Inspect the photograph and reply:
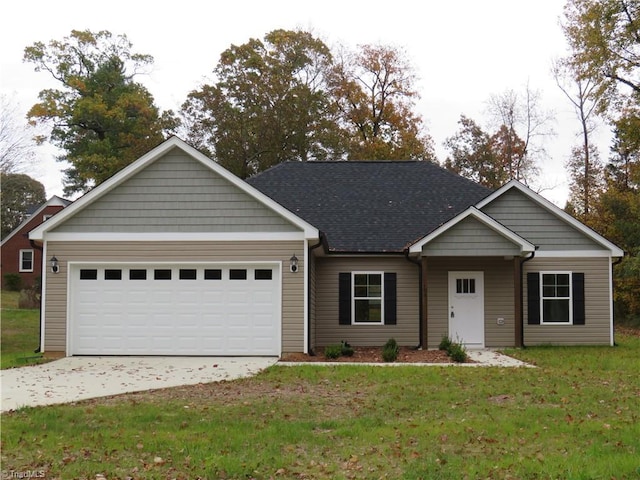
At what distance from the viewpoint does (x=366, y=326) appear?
62.8 feet

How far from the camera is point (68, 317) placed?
1675 centimetres

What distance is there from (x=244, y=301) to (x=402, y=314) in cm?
461

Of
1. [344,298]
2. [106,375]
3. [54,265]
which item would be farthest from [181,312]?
[344,298]

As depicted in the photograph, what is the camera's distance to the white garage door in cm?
1677

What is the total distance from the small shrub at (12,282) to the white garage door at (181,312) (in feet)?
92.3

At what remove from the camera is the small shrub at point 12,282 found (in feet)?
138

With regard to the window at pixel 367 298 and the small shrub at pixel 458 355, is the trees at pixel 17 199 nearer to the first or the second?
the window at pixel 367 298

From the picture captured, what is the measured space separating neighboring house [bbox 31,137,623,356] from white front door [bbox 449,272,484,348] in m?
0.03

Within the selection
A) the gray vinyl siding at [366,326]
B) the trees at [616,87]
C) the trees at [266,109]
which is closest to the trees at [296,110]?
the trees at [266,109]

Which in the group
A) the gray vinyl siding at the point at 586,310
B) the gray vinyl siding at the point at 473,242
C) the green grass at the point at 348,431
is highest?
the gray vinyl siding at the point at 473,242

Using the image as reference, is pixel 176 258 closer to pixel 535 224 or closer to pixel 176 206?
pixel 176 206

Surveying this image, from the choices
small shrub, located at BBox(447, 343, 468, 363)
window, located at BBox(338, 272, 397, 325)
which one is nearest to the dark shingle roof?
window, located at BBox(338, 272, 397, 325)

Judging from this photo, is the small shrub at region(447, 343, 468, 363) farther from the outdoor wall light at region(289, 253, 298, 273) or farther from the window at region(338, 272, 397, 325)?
the outdoor wall light at region(289, 253, 298, 273)

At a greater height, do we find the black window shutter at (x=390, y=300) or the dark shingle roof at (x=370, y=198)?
the dark shingle roof at (x=370, y=198)
